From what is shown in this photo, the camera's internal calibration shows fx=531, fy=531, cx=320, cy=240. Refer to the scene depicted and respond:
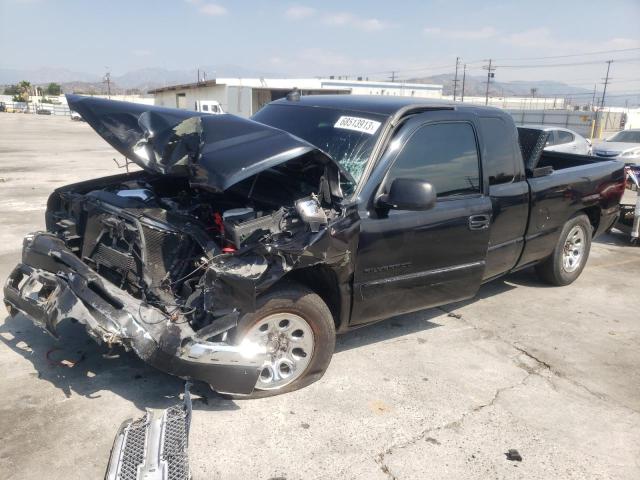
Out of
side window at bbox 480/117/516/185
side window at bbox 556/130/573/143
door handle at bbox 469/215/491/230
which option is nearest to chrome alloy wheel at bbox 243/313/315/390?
door handle at bbox 469/215/491/230

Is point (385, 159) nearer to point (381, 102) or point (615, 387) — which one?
point (381, 102)

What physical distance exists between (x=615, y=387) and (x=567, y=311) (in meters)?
1.52

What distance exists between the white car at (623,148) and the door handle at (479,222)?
45.3 feet

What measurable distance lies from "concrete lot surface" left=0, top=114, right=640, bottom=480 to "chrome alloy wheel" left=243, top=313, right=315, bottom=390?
0.48 feet

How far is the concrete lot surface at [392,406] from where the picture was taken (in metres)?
2.94

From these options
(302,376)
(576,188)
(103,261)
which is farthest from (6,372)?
(576,188)

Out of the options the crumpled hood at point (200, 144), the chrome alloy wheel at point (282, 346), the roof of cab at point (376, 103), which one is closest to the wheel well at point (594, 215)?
the roof of cab at point (376, 103)

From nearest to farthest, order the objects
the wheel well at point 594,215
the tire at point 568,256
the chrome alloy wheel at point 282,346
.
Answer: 1. the chrome alloy wheel at point 282,346
2. the tire at point 568,256
3. the wheel well at point 594,215

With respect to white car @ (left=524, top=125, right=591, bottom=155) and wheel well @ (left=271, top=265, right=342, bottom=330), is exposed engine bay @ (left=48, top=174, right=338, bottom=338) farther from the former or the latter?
white car @ (left=524, top=125, right=591, bottom=155)

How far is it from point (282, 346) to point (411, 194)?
1295 millimetres

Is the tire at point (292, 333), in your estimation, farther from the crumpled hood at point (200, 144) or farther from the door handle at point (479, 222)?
the door handle at point (479, 222)

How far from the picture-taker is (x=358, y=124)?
4031 millimetres

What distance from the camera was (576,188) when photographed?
18.3 feet

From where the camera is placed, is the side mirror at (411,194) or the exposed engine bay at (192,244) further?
the side mirror at (411,194)
